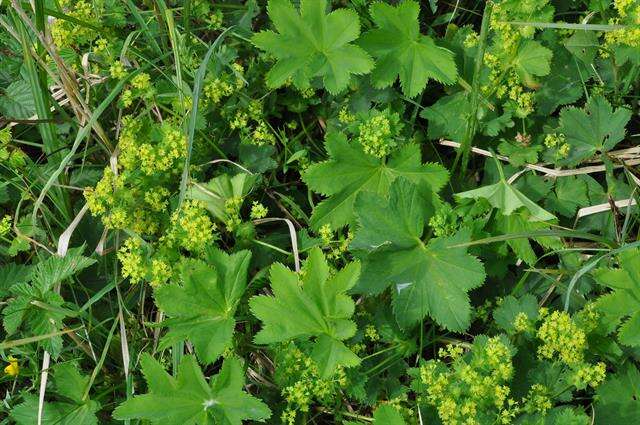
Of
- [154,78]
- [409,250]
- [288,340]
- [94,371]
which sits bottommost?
[94,371]

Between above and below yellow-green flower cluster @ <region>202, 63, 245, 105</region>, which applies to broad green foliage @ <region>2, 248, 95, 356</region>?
below

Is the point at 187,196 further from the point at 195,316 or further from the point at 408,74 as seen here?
the point at 408,74

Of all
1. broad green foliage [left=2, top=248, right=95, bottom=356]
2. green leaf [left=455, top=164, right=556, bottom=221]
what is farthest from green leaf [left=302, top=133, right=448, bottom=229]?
broad green foliage [left=2, top=248, right=95, bottom=356]

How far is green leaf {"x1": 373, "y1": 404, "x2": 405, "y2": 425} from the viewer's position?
7.82 feet

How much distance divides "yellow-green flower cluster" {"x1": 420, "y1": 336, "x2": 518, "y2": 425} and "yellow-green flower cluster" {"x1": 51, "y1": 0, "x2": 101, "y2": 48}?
77.8 inches

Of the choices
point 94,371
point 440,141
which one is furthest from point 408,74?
point 94,371

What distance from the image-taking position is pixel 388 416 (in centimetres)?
239

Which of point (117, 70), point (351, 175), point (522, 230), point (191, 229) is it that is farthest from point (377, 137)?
point (117, 70)

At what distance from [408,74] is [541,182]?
71 centimetres

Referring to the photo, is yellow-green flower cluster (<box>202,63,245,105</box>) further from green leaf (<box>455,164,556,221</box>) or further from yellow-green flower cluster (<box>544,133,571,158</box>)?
yellow-green flower cluster (<box>544,133,571,158</box>)

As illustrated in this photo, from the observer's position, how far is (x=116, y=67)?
9.68ft

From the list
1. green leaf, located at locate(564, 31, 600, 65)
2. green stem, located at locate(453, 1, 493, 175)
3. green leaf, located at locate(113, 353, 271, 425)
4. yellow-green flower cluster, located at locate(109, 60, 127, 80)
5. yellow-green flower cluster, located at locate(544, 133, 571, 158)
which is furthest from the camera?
green leaf, located at locate(564, 31, 600, 65)

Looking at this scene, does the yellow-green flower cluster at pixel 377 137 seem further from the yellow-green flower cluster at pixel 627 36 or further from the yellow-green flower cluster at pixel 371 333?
the yellow-green flower cluster at pixel 627 36

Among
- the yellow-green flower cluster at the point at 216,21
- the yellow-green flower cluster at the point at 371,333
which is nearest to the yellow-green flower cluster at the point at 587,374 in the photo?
the yellow-green flower cluster at the point at 371,333
